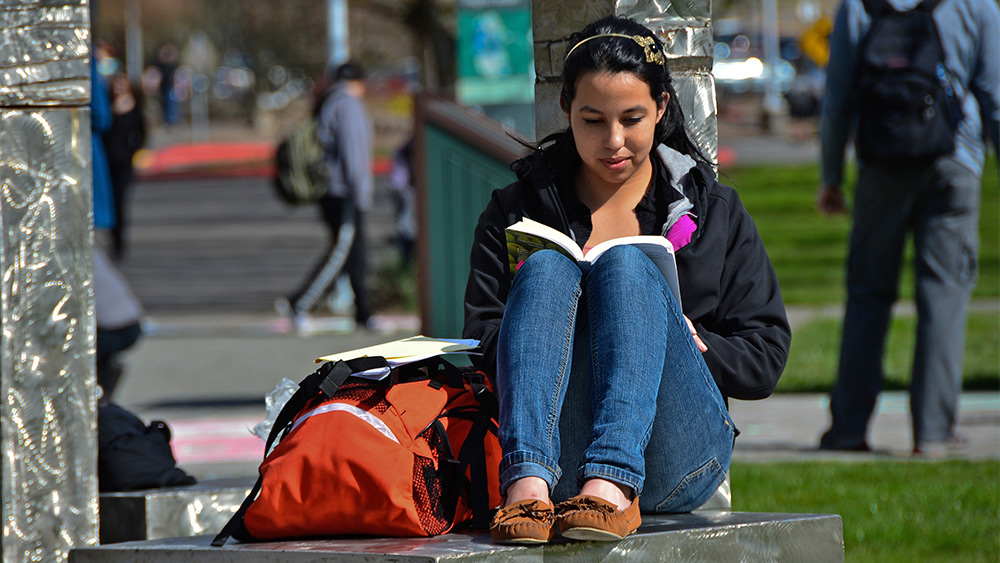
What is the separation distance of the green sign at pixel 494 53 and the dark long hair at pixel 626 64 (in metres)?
6.76

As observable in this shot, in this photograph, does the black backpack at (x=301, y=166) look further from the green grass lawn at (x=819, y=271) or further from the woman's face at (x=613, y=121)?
the woman's face at (x=613, y=121)

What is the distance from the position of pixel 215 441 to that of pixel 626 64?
13.6ft

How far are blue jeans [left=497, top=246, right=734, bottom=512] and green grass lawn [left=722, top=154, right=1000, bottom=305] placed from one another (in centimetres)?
675

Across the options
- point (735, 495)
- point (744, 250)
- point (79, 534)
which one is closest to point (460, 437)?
point (744, 250)

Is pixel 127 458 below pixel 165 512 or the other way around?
the other way around

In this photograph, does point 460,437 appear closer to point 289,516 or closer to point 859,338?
point 289,516

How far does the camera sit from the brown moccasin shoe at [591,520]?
2.58 meters

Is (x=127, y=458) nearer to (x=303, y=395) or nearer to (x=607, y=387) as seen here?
(x=303, y=395)

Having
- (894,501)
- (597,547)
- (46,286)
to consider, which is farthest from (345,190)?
(597,547)

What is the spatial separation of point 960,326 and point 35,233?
3.72 metres

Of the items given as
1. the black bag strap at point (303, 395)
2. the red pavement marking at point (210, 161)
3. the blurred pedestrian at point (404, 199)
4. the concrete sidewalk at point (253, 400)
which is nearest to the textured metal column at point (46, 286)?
the black bag strap at point (303, 395)

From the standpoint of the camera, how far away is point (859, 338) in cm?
560

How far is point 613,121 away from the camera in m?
3.11

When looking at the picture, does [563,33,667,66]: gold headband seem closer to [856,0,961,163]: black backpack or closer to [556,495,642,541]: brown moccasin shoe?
[556,495,642,541]: brown moccasin shoe
